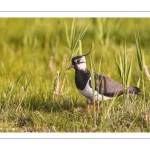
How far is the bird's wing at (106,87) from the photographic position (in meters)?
4.86

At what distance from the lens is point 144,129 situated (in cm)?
478

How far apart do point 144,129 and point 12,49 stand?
128 inches

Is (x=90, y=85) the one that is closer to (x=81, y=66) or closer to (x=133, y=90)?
(x=81, y=66)

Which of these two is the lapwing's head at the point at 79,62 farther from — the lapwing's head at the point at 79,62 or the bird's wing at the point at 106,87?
the bird's wing at the point at 106,87

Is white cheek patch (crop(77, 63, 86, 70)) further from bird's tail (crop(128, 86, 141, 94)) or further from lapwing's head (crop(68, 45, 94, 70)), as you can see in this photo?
bird's tail (crop(128, 86, 141, 94))

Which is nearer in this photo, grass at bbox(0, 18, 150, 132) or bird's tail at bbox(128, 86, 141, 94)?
grass at bbox(0, 18, 150, 132)

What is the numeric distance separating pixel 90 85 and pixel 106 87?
17 centimetres

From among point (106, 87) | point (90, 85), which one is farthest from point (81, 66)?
point (106, 87)

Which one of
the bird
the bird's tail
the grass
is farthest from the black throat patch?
the bird's tail

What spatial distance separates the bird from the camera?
4816 millimetres

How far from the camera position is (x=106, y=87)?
4.91 metres
